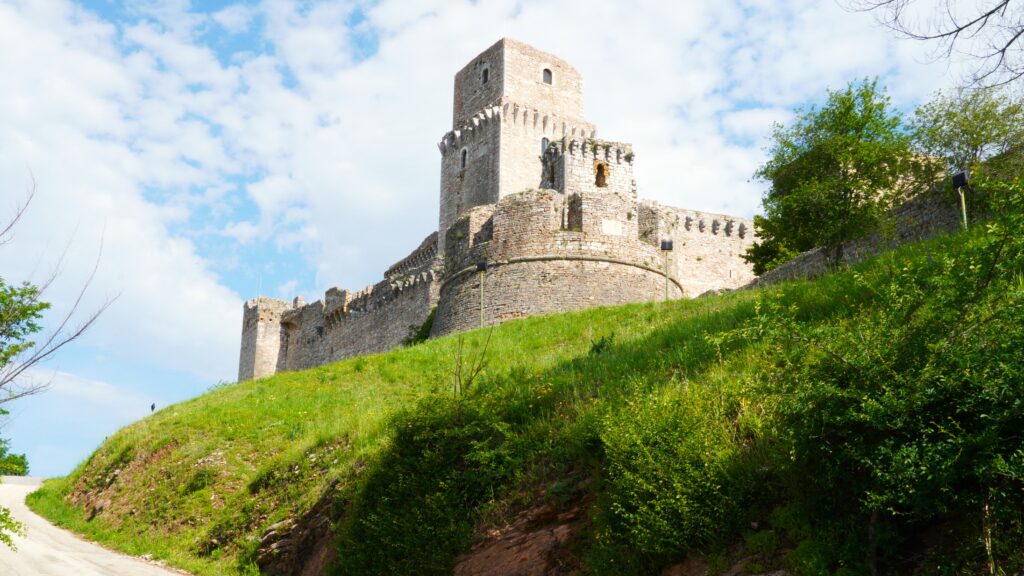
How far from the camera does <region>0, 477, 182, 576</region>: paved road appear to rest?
11.9 meters

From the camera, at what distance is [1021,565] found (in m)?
5.15

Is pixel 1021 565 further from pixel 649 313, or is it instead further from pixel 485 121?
pixel 485 121

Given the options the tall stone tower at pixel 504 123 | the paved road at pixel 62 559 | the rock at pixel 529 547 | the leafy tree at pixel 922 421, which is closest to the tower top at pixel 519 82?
the tall stone tower at pixel 504 123

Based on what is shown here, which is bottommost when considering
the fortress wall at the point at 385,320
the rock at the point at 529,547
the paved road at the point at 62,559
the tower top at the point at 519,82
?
the paved road at the point at 62,559

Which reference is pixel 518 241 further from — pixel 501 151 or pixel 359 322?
pixel 501 151

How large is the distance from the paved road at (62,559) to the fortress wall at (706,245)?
28.8 metres

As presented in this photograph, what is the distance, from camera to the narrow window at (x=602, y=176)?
32.3 metres

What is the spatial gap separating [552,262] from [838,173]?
320 inches

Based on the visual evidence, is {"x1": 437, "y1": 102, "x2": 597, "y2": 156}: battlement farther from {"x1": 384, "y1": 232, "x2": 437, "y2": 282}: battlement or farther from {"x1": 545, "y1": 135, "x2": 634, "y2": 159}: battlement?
{"x1": 545, "y1": 135, "x2": 634, "y2": 159}: battlement

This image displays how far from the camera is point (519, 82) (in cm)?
4800

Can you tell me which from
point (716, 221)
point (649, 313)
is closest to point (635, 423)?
point (649, 313)

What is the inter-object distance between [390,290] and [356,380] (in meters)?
17.3

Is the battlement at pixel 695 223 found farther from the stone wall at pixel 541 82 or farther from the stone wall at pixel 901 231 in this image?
the stone wall at pixel 901 231

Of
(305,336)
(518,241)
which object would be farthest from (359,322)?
(518,241)
